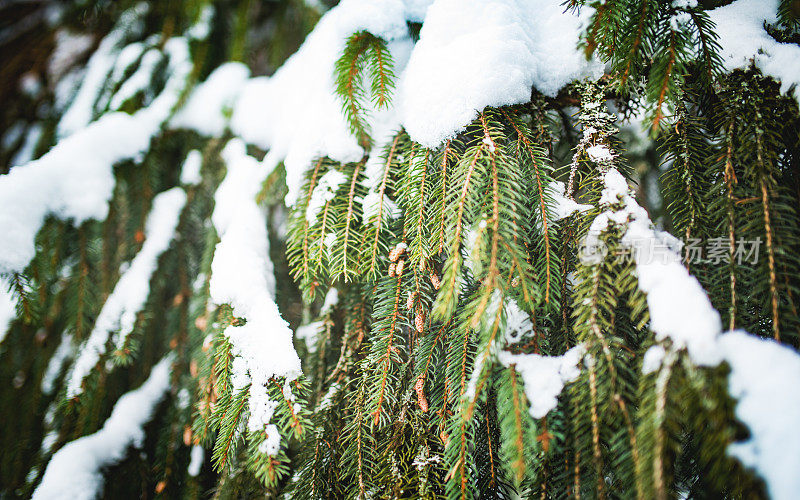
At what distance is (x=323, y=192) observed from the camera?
786mm

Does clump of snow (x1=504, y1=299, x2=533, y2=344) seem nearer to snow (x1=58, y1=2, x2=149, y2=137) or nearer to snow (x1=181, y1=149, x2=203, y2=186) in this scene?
snow (x1=181, y1=149, x2=203, y2=186)

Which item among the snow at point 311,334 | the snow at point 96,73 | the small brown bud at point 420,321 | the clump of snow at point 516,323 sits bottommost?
the snow at point 311,334

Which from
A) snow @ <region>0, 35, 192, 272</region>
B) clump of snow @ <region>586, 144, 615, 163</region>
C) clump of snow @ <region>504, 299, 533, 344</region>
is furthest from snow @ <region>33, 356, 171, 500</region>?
clump of snow @ <region>586, 144, 615, 163</region>

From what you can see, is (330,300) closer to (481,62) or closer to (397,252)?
(397,252)

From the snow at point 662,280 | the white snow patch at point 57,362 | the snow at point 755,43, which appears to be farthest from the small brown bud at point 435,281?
the white snow patch at point 57,362

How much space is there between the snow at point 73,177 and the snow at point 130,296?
15 cm

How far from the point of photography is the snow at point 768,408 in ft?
1.21

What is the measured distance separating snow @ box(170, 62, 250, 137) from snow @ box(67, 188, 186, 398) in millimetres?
296

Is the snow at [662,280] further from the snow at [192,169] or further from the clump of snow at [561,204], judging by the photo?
the snow at [192,169]

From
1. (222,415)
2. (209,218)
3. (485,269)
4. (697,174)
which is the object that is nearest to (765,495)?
(485,269)

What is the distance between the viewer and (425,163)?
0.69 m

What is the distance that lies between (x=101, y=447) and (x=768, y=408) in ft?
4.71

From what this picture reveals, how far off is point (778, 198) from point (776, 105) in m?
0.18

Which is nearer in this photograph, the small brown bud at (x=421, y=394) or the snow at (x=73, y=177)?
the small brown bud at (x=421, y=394)
